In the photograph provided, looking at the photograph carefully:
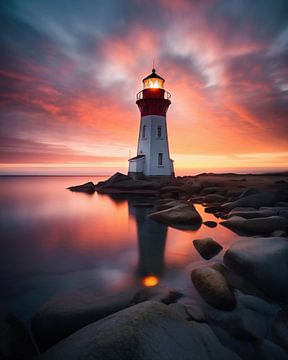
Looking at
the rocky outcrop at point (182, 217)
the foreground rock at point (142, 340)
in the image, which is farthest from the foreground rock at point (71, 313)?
the rocky outcrop at point (182, 217)

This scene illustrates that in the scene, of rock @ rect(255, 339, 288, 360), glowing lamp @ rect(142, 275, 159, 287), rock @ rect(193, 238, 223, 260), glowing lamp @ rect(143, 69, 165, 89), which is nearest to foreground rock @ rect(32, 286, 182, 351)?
glowing lamp @ rect(142, 275, 159, 287)

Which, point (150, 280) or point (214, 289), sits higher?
point (214, 289)

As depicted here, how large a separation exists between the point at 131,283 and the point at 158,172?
16.9m

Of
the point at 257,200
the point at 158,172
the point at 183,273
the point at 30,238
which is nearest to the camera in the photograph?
the point at 183,273

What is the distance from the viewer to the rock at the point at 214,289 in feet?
9.62

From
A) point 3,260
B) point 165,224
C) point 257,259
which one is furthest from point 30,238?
point 257,259

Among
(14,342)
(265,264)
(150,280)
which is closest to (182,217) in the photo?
(150,280)

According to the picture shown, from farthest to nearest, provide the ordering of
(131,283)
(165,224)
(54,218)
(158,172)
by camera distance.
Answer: (158,172) < (54,218) < (165,224) < (131,283)

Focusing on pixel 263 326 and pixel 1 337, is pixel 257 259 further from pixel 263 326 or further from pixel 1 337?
pixel 1 337

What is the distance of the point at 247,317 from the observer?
9.07 ft

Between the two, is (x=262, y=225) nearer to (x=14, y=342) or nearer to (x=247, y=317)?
(x=247, y=317)

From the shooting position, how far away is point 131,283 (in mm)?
3908

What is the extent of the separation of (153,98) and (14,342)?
20.2m

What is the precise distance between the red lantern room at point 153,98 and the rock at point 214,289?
18534 mm
